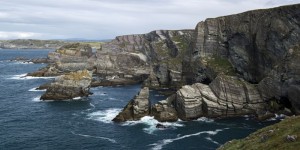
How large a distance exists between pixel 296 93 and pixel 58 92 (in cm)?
7418

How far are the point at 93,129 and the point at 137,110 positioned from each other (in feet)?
43.5

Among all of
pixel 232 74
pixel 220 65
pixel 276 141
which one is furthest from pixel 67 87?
pixel 276 141

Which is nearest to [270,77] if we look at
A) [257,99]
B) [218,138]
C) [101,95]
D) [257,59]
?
[257,99]

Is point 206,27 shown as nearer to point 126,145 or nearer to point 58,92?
point 58,92

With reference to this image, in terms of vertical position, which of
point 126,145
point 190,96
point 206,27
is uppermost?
point 206,27

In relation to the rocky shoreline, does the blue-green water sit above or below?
below

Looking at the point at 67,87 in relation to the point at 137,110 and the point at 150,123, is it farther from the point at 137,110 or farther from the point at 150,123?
the point at 150,123

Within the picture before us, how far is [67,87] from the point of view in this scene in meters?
134

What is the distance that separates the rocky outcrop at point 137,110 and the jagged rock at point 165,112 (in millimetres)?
2219

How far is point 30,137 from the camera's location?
90812 millimetres

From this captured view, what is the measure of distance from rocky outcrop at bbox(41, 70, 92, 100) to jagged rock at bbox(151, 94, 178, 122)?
128 feet

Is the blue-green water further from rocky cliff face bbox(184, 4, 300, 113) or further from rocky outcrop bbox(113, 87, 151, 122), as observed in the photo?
rocky cliff face bbox(184, 4, 300, 113)

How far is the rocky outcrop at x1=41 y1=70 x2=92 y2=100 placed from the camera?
436 feet

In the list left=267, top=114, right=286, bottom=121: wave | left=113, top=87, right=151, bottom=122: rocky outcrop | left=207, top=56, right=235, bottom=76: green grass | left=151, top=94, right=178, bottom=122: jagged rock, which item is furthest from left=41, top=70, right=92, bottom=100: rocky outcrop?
left=267, top=114, right=286, bottom=121: wave
